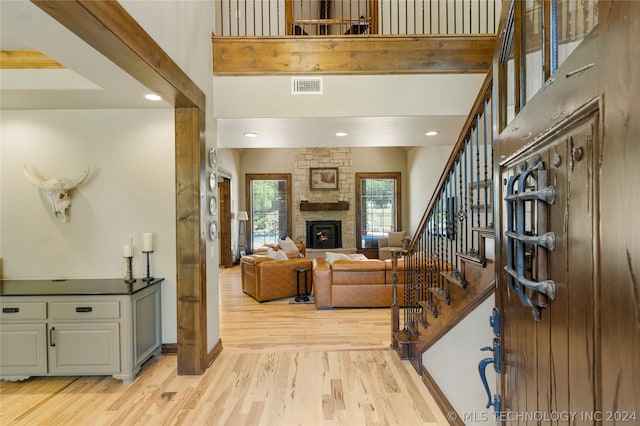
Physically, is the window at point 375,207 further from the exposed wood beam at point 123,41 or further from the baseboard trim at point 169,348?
the exposed wood beam at point 123,41

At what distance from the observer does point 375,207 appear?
34.3 feet

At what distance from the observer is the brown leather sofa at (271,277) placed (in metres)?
5.53

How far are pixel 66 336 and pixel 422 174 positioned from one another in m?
7.83

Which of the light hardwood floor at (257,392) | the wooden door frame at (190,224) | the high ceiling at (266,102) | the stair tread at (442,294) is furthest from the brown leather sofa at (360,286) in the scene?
the stair tread at (442,294)

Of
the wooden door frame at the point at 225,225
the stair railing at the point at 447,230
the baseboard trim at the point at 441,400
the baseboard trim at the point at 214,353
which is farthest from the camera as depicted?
the wooden door frame at the point at 225,225

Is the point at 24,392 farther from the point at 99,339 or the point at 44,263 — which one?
the point at 44,263

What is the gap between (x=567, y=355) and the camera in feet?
2.57

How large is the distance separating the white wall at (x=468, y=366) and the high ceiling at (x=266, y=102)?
220 centimetres

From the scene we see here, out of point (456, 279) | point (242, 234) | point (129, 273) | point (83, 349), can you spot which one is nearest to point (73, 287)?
point (129, 273)

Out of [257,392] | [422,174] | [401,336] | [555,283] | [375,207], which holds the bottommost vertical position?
[257,392]

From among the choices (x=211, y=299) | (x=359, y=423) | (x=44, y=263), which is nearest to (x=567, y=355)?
(x=359, y=423)

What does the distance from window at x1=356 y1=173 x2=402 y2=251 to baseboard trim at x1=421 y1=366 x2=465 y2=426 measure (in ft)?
24.5

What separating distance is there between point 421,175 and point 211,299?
686cm

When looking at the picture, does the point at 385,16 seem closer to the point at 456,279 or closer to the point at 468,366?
the point at 456,279
